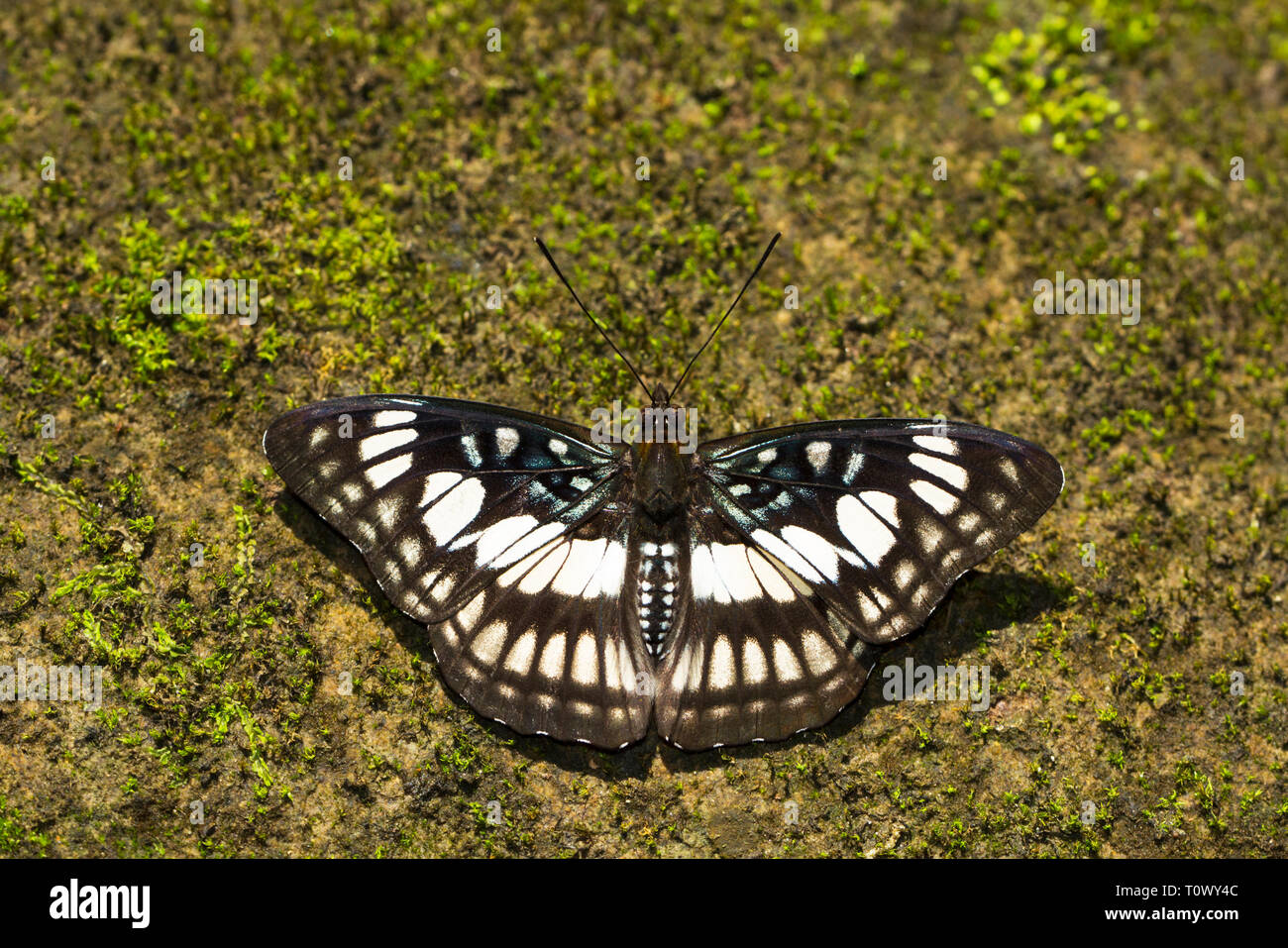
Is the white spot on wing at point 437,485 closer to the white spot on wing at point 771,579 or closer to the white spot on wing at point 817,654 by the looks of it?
the white spot on wing at point 771,579

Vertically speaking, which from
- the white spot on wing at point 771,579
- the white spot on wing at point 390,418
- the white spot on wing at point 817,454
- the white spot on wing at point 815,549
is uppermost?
the white spot on wing at point 390,418

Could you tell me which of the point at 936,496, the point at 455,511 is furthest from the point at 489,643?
the point at 936,496

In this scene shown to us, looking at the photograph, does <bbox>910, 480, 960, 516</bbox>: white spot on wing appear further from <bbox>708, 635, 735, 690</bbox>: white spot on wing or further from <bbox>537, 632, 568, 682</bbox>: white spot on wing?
<bbox>537, 632, 568, 682</bbox>: white spot on wing

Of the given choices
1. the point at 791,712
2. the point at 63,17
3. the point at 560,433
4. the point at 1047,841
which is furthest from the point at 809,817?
the point at 63,17

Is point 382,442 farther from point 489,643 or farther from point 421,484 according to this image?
point 489,643

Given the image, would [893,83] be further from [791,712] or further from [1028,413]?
[791,712]

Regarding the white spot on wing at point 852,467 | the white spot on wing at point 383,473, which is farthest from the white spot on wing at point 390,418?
the white spot on wing at point 852,467

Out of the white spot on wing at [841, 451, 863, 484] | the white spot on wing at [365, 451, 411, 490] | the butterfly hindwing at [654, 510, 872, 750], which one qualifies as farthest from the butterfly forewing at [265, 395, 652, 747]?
the white spot on wing at [841, 451, 863, 484]
